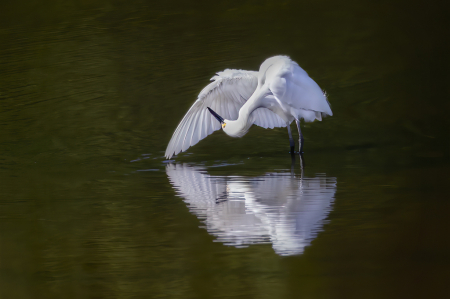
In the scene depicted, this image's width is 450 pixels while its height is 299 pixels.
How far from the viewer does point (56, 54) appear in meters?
7.95

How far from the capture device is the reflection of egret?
91.7 inches

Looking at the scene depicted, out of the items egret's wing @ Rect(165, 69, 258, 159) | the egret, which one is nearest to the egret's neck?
the egret

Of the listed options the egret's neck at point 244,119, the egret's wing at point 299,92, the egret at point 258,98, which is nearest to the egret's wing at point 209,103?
the egret at point 258,98

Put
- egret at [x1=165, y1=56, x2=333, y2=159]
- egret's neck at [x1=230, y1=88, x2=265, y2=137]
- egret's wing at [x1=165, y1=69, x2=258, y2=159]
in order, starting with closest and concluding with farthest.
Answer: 1. egret's neck at [x1=230, y1=88, x2=265, y2=137]
2. egret at [x1=165, y1=56, x2=333, y2=159]
3. egret's wing at [x1=165, y1=69, x2=258, y2=159]

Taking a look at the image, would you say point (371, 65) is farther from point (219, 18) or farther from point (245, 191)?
point (245, 191)

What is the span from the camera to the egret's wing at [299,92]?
13.4 ft

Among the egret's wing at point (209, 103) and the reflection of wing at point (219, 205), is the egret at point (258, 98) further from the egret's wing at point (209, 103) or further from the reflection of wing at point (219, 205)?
the reflection of wing at point (219, 205)

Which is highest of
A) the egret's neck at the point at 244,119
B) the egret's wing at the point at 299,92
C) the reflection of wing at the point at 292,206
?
the egret's wing at the point at 299,92

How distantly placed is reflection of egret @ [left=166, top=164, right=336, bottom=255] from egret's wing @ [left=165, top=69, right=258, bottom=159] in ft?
1.95

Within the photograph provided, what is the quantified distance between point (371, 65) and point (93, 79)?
139 inches

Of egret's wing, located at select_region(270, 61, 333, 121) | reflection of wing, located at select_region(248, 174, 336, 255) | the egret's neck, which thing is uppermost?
egret's wing, located at select_region(270, 61, 333, 121)

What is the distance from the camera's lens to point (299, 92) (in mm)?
4207

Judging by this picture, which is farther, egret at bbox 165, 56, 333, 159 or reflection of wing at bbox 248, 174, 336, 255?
egret at bbox 165, 56, 333, 159

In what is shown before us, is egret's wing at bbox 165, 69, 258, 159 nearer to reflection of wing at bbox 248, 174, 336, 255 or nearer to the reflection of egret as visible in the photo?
the reflection of egret
